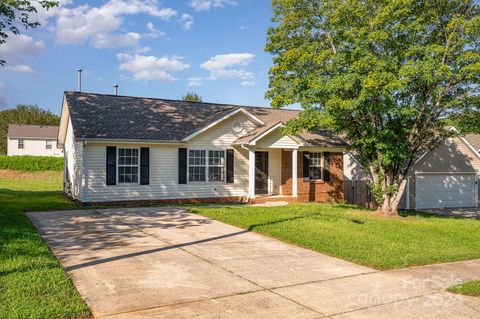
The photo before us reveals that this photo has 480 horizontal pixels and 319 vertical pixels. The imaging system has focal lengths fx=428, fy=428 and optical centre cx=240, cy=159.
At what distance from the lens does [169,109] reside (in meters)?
22.3

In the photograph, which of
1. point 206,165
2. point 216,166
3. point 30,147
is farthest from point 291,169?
point 30,147

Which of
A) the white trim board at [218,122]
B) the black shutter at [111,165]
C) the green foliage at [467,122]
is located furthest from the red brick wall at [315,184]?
the black shutter at [111,165]

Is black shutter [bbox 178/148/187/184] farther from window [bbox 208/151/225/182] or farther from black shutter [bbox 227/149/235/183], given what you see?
black shutter [bbox 227/149/235/183]

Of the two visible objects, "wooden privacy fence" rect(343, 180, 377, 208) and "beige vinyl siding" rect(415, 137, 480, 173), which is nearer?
"wooden privacy fence" rect(343, 180, 377, 208)

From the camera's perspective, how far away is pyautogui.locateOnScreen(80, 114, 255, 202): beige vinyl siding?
57.8 feet

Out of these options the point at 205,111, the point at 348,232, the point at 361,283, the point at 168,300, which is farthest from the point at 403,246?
the point at 205,111

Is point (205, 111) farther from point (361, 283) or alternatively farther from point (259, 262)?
point (361, 283)

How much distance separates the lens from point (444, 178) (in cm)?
2419

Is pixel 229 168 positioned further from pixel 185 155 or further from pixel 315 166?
pixel 315 166

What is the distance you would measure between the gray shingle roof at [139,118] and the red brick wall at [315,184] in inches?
48.2

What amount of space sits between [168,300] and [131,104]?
664 inches

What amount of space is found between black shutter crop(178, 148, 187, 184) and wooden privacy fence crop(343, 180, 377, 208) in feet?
29.1

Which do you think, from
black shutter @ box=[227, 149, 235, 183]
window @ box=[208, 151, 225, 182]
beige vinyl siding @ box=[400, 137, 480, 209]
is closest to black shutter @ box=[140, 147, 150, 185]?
window @ box=[208, 151, 225, 182]

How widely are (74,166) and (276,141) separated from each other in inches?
379
